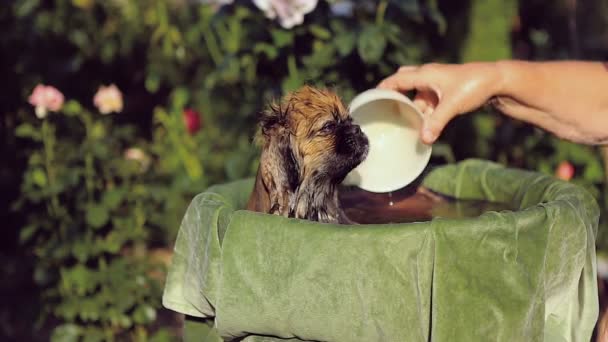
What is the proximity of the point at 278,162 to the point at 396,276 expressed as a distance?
1.08 m

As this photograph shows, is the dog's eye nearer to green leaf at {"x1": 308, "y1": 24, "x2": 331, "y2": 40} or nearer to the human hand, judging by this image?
the human hand

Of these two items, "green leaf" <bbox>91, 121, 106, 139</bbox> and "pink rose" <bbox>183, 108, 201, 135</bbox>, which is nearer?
"green leaf" <bbox>91, 121, 106, 139</bbox>

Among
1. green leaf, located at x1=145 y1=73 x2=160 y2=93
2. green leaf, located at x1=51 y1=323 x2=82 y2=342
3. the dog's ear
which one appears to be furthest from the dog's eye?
green leaf, located at x1=145 y1=73 x2=160 y2=93

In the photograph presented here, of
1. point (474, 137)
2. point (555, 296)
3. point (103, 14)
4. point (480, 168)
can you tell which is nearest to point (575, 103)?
point (480, 168)

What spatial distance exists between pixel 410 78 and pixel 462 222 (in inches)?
54.9

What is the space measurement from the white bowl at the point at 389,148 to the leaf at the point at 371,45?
17.5 inches

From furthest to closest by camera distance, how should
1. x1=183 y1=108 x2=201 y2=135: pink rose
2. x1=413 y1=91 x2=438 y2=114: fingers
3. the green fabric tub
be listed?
1. x1=183 y1=108 x2=201 y2=135: pink rose
2. x1=413 y1=91 x2=438 y2=114: fingers
3. the green fabric tub

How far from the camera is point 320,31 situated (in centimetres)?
432

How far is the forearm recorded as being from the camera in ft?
11.2

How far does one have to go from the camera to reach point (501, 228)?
231cm

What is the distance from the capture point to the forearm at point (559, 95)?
3.42m

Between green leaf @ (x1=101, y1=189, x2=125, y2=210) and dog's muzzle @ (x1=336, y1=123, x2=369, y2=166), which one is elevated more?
dog's muzzle @ (x1=336, y1=123, x2=369, y2=166)

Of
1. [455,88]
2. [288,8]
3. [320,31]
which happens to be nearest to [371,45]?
[320,31]

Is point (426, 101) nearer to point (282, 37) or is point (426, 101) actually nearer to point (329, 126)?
point (329, 126)
